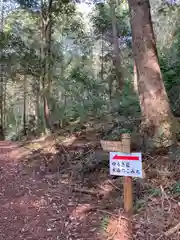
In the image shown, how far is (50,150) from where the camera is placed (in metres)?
7.20

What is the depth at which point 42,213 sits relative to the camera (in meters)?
4.20

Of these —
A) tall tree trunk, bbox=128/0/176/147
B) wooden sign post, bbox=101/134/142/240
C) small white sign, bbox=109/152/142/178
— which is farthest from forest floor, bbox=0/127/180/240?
small white sign, bbox=109/152/142/178

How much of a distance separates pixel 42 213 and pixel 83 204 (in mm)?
600

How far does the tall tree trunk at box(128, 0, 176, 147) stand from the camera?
507 centimetres

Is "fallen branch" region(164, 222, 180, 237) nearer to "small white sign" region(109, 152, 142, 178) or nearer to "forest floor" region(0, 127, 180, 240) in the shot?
"forest floor" region(0, 127, 180, 240)

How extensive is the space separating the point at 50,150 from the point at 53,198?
103 inches

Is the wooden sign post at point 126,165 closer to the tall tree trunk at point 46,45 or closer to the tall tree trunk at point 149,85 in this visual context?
the tall tree trunk at point 149,85

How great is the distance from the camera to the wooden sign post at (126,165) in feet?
11.1

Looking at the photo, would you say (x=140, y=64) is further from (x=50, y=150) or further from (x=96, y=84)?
Answer: (x=96, y=84)

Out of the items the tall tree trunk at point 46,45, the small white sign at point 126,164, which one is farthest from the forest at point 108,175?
the tall tree trunk at point 46,45

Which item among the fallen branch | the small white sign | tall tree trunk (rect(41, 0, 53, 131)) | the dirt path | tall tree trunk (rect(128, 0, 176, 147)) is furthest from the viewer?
tall tree trunk (rect(41, 0, 53, 131))

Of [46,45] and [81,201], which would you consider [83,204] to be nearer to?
[81,201]

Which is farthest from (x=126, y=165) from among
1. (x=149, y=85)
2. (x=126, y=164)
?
(x=149, y=85)

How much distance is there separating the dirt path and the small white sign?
0.77 meters
